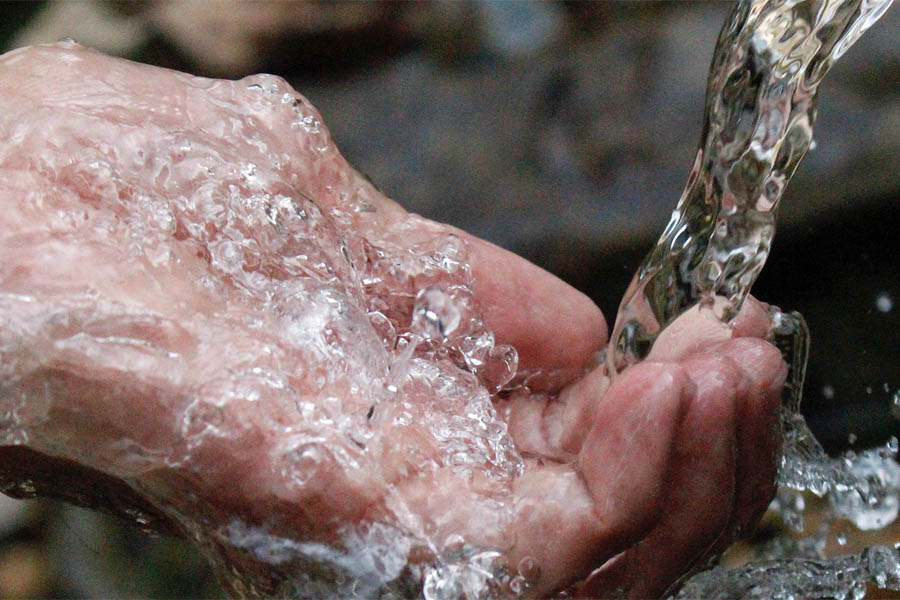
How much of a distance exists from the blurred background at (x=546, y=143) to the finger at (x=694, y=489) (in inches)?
39.7

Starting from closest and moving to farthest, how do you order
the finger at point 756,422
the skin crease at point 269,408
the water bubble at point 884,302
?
1. the skin crease at point 269,408
2. the finger at point 756,422
3. the water bubble at point 884,302

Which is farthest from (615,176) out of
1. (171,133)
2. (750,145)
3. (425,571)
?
(425,571)

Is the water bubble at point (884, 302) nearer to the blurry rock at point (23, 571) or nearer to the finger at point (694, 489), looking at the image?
the finger at point (694, 489)

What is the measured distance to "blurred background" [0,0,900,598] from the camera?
2.26 metres

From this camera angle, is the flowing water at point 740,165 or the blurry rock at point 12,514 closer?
the flowing water at point 740,165

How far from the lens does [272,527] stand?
1165 millimetres

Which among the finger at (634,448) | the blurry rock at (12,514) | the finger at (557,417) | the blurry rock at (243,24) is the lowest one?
the blurry rock at (12,514)

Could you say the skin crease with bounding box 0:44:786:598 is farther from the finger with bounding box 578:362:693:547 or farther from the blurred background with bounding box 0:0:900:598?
the blurred background with bounding box 0:0:900:598

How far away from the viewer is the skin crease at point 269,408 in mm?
1128

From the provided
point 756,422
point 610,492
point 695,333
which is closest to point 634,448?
point 610,492

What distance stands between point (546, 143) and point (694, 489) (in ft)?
4.84

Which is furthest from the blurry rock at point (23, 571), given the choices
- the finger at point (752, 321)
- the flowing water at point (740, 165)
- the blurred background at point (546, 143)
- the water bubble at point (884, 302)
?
the water bubble at point (884, 302)

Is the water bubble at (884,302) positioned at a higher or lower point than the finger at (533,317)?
lower

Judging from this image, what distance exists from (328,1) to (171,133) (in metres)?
1.44
